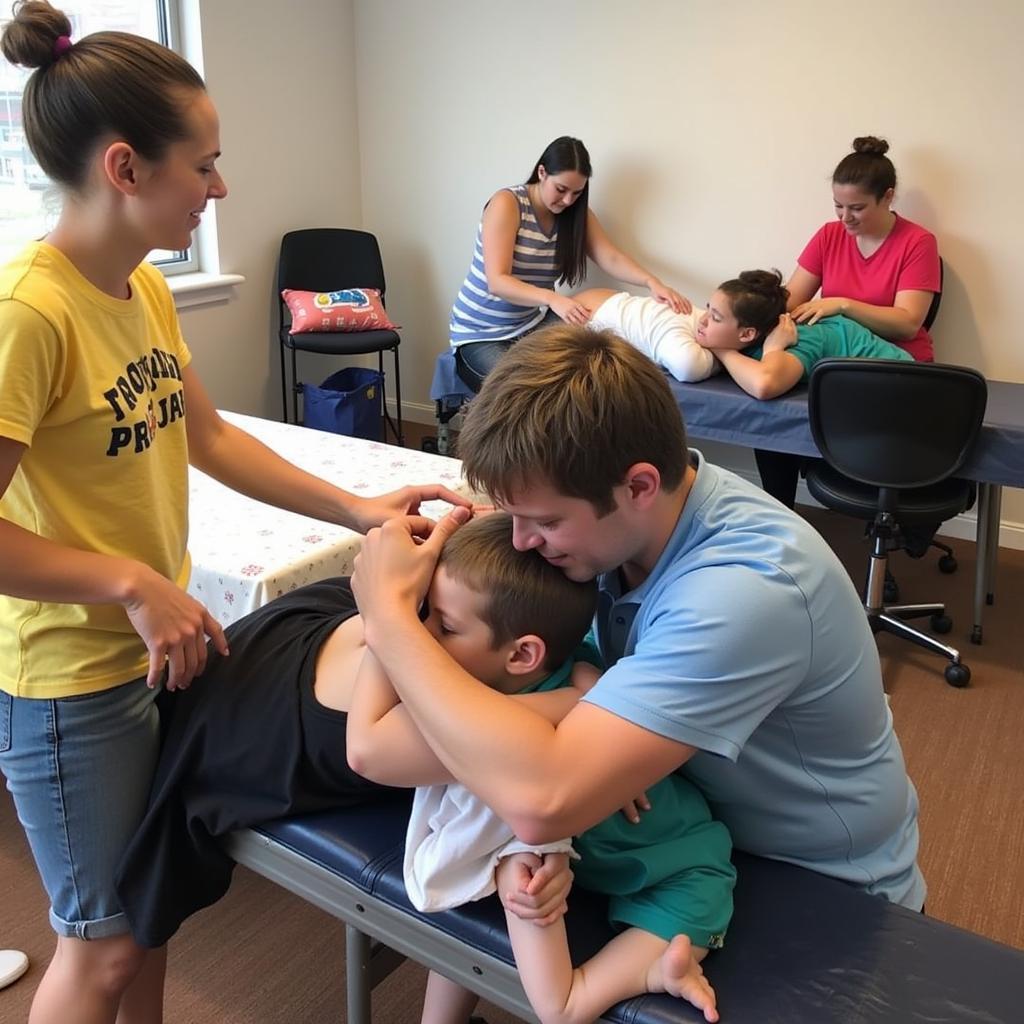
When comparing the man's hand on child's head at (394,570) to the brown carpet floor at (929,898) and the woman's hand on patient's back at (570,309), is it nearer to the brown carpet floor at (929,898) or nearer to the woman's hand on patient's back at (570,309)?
the brown carpet floor at (929,898)

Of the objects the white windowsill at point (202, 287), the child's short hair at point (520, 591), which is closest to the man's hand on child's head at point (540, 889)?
the child's short hair at point (520, 591)

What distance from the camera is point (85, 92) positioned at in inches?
43.0

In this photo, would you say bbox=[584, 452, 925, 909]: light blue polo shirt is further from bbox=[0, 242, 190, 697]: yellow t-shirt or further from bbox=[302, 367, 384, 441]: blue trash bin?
bbox=[302, 367, 384, 441]: blue trash bin

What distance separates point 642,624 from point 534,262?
3008mm

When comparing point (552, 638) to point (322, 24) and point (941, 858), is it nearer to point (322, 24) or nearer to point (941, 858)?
point (941, 858)

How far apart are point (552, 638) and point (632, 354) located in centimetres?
33

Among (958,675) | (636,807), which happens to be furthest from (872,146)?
(636,807)

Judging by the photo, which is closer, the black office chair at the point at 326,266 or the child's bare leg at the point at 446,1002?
the child's bare leg at the point at 446,1002

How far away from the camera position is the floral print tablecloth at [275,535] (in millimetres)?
1850

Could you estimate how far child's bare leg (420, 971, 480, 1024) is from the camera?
1.38 meters

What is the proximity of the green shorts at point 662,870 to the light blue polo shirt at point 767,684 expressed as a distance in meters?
0.07

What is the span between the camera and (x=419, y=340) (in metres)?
4.96

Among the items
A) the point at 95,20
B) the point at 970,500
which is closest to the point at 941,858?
the point at 970,500

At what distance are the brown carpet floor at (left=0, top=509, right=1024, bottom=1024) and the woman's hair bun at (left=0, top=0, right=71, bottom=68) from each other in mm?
1444
